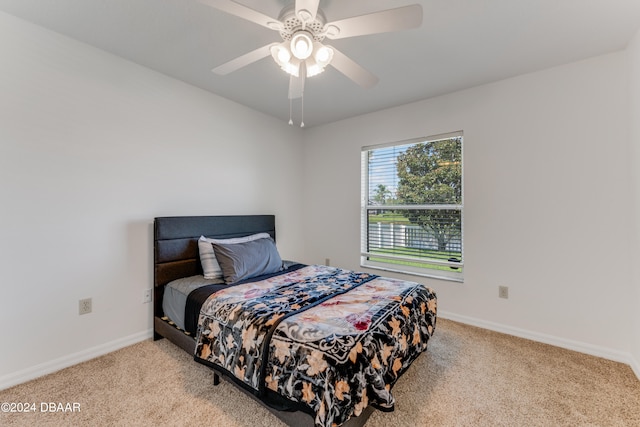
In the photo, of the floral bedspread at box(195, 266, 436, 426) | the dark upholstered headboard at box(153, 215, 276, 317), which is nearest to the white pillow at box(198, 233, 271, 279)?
the dark upholstered headboard at box(153, 215, 276, 317)

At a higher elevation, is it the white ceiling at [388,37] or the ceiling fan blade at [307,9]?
the white ceiling at [388,37]

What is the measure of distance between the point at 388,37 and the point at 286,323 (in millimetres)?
2132

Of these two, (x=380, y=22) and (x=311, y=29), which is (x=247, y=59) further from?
(x=380, y=22)

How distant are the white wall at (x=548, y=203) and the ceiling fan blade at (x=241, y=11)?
89.0 inches

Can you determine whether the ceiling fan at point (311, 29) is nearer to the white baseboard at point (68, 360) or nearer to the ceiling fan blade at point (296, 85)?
the ceiling fan blade at point (296, 85)

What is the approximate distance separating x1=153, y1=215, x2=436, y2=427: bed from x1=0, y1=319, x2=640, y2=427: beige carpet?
18 cm

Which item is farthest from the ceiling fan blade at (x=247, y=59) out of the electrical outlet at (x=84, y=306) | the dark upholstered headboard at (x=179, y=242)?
the electrical outlet at (x=84, y=306)

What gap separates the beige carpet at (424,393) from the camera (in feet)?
5.06

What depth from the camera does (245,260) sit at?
2.49 m

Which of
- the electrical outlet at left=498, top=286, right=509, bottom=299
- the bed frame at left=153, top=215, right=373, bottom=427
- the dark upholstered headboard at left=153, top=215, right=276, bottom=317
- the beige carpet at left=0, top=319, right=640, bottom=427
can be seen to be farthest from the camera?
the electrical outlet at left=498, top=286, right=509, bottom=299

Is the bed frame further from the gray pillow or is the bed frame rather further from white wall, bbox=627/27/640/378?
white wall, bbox=627/27/640/378

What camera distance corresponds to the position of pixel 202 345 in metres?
1.83

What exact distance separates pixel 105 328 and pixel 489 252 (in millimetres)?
3600

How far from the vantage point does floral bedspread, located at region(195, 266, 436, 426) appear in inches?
49.7
